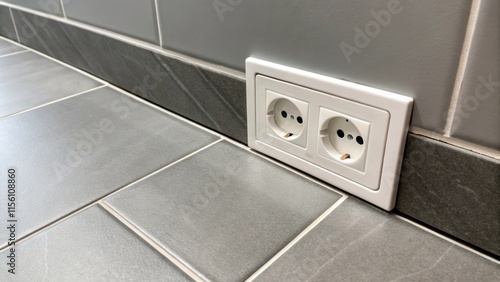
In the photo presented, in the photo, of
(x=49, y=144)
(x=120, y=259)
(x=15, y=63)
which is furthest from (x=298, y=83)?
(x=15, y=63)

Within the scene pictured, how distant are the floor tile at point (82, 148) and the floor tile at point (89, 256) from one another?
0.03 metres

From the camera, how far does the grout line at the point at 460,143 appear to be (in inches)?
13.3

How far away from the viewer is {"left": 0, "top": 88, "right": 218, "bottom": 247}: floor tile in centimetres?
47

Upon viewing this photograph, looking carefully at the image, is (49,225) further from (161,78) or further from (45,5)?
(45,5)

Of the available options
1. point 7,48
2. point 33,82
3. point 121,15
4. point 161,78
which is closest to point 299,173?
point 161,78

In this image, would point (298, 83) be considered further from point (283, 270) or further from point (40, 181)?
point (40, 181)

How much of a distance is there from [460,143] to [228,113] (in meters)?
0.29

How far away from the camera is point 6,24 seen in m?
1.03

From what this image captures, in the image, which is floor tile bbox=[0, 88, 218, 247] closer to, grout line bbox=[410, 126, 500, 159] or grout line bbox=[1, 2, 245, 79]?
grout line bbox=[1, 2, 245, 79]

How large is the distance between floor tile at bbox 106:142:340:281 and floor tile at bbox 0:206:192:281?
0.7 inches

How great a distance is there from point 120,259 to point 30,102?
1.41 feet

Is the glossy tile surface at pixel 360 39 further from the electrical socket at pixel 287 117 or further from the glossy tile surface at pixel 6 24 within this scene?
the glossy tile surface at pixel 6 24

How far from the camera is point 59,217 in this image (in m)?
0.43

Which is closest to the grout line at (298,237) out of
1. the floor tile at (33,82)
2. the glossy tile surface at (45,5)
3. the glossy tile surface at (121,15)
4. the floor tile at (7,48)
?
the glossy tile surface at (121,15)
